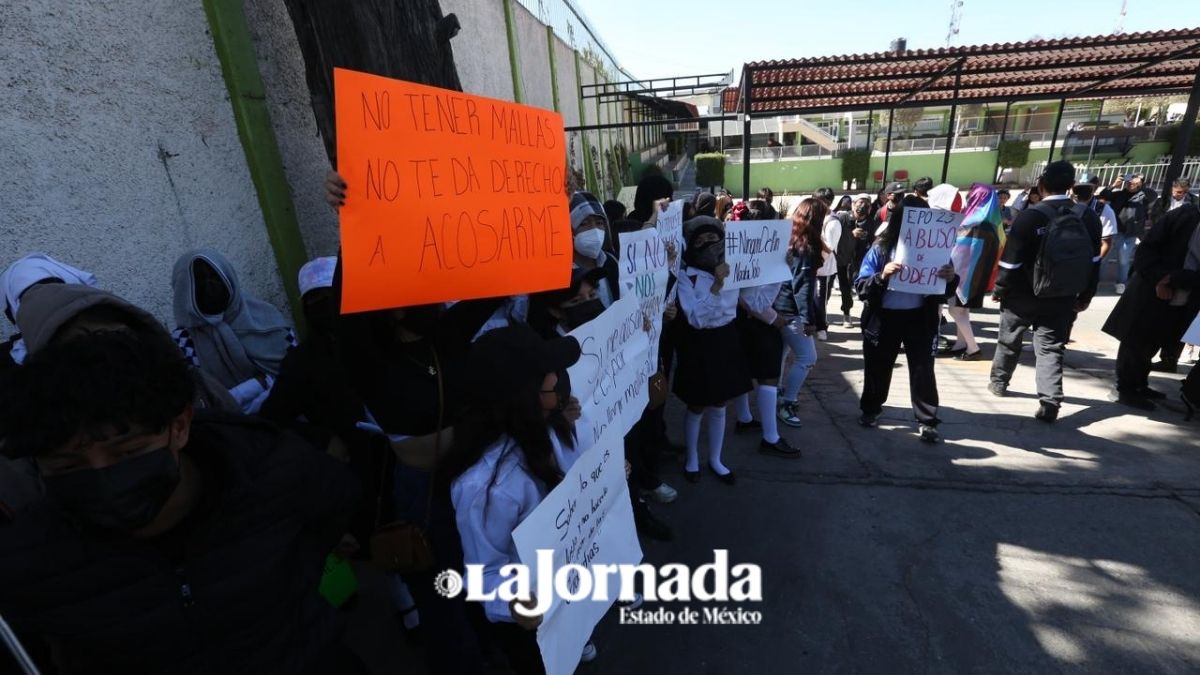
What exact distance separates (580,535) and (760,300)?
2.24 m

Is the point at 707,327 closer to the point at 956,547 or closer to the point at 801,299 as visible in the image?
the point at 801,299

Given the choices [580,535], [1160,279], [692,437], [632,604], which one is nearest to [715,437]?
[692,437]

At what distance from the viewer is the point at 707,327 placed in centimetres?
316

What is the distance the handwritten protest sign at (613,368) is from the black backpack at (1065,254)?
127 inches

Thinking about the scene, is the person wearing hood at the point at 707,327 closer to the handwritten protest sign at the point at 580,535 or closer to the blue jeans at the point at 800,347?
the blue jeans at the point at 800,347

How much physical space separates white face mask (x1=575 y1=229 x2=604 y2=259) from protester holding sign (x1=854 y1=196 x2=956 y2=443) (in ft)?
7.06

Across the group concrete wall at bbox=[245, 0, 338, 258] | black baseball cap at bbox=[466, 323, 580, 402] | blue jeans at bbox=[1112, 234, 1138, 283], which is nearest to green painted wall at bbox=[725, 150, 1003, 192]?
blue jeans at bbox=[1112, 234, 1138, 283]

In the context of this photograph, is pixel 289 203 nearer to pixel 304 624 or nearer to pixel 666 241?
pixel 666 241

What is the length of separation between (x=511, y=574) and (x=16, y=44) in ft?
8.59

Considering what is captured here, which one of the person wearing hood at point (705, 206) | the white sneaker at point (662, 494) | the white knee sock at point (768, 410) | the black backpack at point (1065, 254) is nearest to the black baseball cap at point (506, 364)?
the white sneaker at point (662, 494)

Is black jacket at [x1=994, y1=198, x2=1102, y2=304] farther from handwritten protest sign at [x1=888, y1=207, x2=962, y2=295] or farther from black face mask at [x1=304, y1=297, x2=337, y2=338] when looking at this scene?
black face mask at [x1=304, y1=297, x2=337, y2=338]

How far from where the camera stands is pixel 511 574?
147 cm

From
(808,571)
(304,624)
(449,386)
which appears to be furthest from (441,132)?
(808,571)

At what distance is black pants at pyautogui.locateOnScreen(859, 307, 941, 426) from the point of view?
3664 mm
